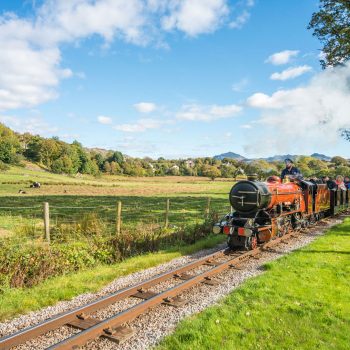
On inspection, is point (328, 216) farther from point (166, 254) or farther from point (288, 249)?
point (166, 254)

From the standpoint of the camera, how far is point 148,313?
6.73 m

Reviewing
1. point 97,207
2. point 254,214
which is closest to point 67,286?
point 254,214

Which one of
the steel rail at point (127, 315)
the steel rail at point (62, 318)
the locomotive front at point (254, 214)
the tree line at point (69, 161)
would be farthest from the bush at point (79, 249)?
the tree line at point (69, 161)

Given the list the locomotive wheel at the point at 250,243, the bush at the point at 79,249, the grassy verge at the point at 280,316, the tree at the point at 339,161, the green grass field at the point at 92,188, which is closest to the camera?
the grassy verge at the point at 280,316

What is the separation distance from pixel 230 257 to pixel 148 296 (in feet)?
14.3

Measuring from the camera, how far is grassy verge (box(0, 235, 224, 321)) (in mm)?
6970

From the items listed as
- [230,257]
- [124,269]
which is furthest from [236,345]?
[230,257]

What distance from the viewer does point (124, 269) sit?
31.7 ft

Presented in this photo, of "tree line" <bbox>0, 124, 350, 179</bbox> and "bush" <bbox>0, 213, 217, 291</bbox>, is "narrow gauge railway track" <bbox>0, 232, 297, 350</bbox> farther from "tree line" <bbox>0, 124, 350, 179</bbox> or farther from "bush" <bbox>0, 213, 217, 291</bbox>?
"tree line" <bbox>0, 124, 350, 179</bbox>

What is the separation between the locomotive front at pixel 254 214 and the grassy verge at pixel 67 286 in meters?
2.22

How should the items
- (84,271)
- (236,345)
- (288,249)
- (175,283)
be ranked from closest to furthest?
(236,345), (175,283), (84,271), (288,249)

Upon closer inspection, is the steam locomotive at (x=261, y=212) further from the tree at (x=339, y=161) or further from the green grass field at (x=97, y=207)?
the tree at (x=339, y=161)

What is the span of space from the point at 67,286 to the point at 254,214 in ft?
22.8

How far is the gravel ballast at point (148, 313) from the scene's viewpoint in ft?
18.4
